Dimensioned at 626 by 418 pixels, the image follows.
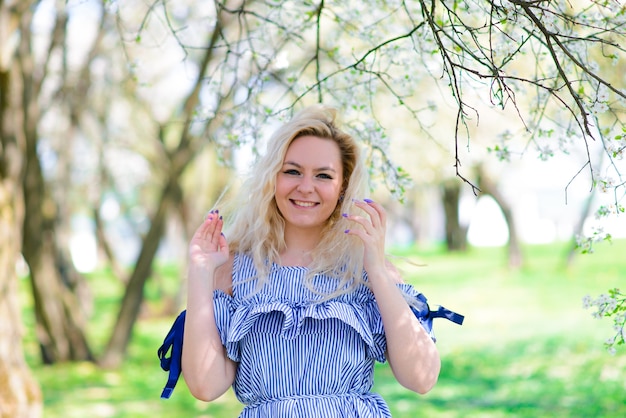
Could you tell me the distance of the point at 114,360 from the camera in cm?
987

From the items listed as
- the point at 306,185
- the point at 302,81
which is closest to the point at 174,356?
the point at 306,185

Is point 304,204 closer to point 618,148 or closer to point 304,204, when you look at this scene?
point 304,204

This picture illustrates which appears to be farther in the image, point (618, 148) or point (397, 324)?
point (397, 324)

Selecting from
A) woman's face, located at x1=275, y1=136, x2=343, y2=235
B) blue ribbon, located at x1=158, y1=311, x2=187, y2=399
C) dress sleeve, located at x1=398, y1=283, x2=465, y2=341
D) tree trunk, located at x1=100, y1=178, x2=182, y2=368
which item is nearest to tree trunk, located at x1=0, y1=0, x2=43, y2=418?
tree trunk, located at x1=100, y1=178, x2=182, y2=368

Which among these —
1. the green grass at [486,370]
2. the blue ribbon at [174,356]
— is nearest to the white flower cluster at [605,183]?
the blue ribbon at [174,356]

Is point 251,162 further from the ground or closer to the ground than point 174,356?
further from the ground

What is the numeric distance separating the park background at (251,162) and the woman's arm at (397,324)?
1.02ft

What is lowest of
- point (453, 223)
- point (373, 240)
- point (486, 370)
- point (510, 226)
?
point (486, 370)

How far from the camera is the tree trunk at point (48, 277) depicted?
8855mm

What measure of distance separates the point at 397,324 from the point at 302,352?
298 millimetres

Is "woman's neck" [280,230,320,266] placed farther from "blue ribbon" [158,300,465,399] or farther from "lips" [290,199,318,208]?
"blue ribbon" [158,300,465,399]

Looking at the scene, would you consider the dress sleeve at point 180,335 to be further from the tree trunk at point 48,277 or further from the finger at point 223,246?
the tree trunk at point 48,277

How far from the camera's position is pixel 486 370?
9.58 meters

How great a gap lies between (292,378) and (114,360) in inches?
304
